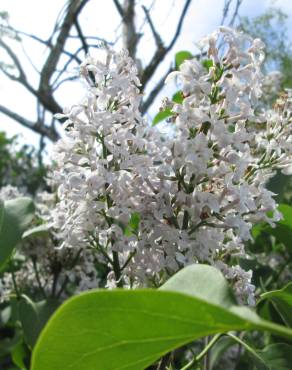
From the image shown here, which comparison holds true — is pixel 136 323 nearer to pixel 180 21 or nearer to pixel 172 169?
pixel 172 169

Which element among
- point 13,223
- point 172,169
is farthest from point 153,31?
point 172,169

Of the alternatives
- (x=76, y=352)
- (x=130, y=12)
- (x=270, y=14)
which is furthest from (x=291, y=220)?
(x=270, y=14)

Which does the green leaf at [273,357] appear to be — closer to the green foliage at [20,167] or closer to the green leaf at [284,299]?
the green leaf at [284,299]

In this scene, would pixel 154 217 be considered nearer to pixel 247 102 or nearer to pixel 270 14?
pixel 247 102

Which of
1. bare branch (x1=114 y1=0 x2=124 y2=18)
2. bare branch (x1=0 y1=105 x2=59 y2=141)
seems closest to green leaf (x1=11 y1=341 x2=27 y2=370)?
bare branch (x1=0 y1=105 x2=59 y2=141)

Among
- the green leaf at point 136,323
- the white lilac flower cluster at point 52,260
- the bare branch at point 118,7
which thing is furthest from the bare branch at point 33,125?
the green leaf at point 136,323
